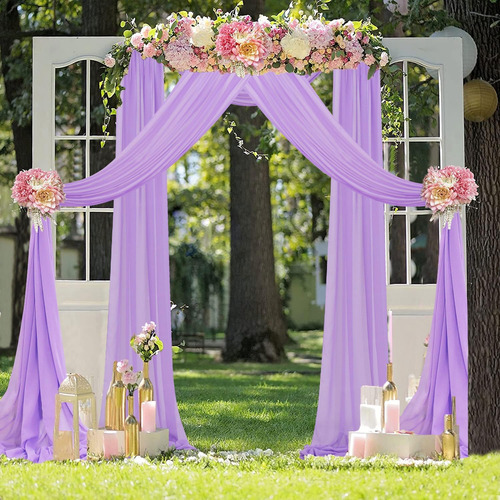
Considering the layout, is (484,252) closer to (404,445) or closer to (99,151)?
(404,445)

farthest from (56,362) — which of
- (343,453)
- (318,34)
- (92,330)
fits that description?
(318,34)

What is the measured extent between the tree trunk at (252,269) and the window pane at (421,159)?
78.6 inches

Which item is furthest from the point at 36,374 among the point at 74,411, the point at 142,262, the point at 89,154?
the point at 89,154

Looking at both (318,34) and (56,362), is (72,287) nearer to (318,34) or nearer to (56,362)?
(56,362)

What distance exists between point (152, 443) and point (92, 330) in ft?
3.45

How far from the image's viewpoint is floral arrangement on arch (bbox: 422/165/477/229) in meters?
5.28

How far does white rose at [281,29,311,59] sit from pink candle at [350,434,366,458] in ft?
7.32

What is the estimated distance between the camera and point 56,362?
5.39 m

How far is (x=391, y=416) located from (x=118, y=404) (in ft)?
5.03

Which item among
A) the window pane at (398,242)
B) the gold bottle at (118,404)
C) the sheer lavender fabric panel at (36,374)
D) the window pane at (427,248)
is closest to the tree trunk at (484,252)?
the gold bottle at (118,404)

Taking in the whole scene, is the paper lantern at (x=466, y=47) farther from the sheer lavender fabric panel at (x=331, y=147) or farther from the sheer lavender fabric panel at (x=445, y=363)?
the sheer lavender fabric panel at (x=445, y=363)

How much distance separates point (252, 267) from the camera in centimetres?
1128

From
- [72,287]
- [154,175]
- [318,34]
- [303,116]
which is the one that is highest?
[318,34]

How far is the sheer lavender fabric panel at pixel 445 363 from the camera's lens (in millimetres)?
5289
